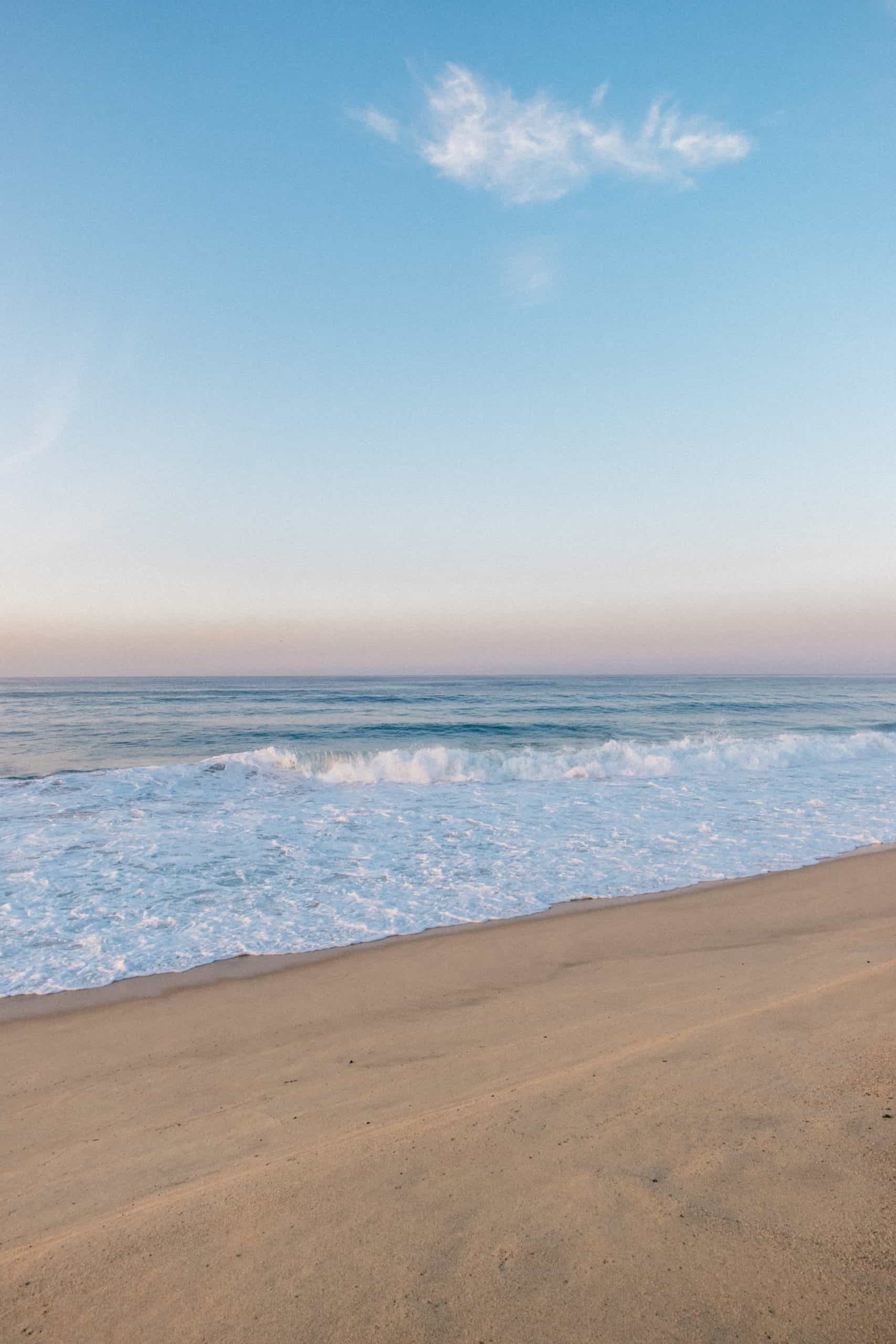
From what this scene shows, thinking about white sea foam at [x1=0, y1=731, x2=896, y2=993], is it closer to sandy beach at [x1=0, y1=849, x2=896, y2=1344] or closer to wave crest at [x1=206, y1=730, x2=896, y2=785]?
wave crest at [x1=206, y1=730, x2=896, y2=785]

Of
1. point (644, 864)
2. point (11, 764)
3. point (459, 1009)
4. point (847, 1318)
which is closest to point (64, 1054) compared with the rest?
point (459, 1009)

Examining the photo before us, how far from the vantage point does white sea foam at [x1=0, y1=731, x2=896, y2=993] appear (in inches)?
291

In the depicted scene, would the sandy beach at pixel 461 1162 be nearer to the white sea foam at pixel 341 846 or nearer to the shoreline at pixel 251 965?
the shoreline at pixel 251 965

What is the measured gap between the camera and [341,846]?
10.8m

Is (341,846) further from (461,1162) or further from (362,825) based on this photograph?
(461,1162)

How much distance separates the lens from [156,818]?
1259 centimetres

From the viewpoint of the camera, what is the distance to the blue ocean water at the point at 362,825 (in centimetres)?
762

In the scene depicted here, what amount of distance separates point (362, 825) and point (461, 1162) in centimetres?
940

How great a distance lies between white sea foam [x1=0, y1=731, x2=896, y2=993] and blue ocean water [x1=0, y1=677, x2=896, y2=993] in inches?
1.8

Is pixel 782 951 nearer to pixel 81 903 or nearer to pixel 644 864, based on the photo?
pixel 644 864

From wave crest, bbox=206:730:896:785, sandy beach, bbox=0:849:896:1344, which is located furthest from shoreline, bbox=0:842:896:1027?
wave crest, bbox=206:730:896:785

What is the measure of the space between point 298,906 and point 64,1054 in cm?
341

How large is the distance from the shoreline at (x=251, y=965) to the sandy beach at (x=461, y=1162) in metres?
0.09

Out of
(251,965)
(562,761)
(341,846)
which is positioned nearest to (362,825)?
(341,846)
